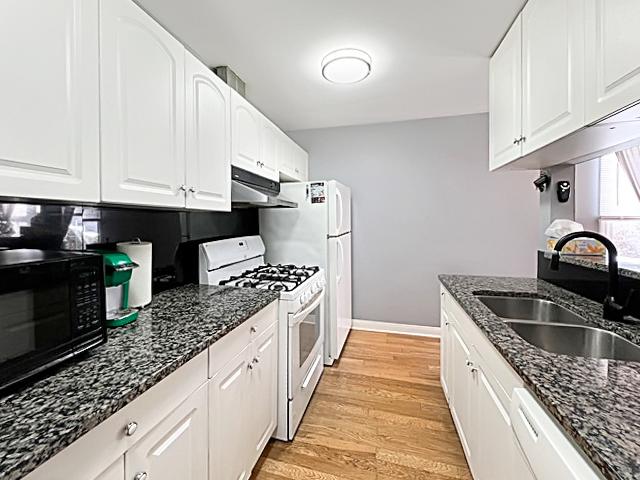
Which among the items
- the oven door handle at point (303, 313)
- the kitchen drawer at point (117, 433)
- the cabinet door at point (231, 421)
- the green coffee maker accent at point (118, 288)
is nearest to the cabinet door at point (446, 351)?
the oven door handle at point (303, 313)

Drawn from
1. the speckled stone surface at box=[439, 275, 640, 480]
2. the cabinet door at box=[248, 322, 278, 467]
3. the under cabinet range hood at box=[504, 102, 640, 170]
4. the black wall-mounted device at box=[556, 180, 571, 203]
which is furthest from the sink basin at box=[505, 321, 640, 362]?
the cabinet door at box=[248, 322, 278, 467]

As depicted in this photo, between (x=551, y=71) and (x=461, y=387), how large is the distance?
63.8 inches

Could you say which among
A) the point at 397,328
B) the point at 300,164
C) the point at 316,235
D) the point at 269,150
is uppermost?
the point at 300,164

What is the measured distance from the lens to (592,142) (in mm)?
1407

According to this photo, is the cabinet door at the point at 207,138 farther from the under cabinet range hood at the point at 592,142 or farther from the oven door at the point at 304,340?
the under cabinet range hood at the point at 592,142

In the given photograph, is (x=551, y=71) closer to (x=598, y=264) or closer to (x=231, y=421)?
(x=598, y=264)

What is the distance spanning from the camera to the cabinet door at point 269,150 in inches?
93.1

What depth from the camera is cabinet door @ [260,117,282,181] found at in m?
2.36

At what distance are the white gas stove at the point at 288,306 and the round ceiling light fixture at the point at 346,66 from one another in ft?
4.81

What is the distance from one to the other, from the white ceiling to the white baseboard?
2.43 meters

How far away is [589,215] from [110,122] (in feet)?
10.7

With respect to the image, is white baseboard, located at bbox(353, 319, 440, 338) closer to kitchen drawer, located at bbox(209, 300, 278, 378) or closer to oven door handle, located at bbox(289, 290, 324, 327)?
oven door handle, located at bbox(289, 290, 324, 327)

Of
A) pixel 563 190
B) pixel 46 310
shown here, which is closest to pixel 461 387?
pixel 563 190

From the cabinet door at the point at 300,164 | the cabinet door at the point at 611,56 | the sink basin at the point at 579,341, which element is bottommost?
the sink basin at the point at 579,341
